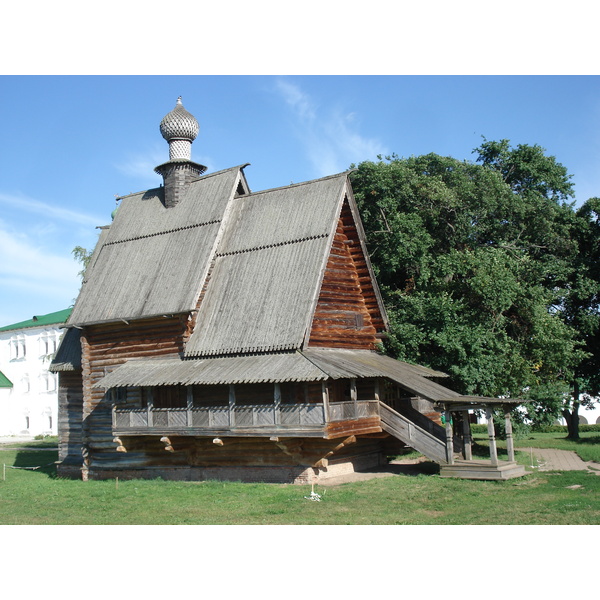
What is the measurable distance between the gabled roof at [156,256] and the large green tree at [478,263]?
752 cm

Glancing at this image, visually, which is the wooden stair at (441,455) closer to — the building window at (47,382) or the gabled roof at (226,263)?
the gabled roof at (226,263)

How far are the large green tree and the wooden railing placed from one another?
18.2 feet

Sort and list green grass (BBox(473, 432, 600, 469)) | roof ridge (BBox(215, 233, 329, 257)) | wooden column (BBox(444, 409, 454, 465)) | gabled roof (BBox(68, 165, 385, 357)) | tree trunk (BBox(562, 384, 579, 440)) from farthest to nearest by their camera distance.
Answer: tree trunk (BBox(562, 384, 579, 440)) < green grass (BBox(473, 432, 600, 469)) < roof ridge (BBox(215, 233, 329, 257)) < gabled roof (BBox(68, 165, 385, 357)) < wooden column (BBox(444, 409, 454, 465))

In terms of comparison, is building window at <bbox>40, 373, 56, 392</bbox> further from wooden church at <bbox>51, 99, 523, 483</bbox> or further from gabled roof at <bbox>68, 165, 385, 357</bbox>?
gabled roof at <bbox>68, 165, 385, 357</bbox>

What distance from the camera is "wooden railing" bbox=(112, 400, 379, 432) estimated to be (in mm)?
19922

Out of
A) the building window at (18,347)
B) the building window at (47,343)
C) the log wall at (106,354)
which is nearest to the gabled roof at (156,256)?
the log wall at (106,354)

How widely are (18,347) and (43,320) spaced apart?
3.71 meters

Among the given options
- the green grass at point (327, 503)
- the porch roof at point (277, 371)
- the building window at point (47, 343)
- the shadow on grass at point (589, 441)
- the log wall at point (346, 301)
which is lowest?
the shadow on grass at point (589, 441)

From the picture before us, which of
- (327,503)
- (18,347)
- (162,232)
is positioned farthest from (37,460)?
(18,347)

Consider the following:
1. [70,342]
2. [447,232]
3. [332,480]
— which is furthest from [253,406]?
[447,232]

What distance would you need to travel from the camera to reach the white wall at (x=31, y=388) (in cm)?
5825

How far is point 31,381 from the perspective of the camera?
5981 centimetres

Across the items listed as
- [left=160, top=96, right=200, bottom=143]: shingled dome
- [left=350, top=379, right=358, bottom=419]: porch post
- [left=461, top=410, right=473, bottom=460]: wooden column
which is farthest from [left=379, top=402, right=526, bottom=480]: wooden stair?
[left=160, top=96, right=200, bottom=143]: shingled dome

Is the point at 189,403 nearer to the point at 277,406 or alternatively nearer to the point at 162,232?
the point at 277,406
